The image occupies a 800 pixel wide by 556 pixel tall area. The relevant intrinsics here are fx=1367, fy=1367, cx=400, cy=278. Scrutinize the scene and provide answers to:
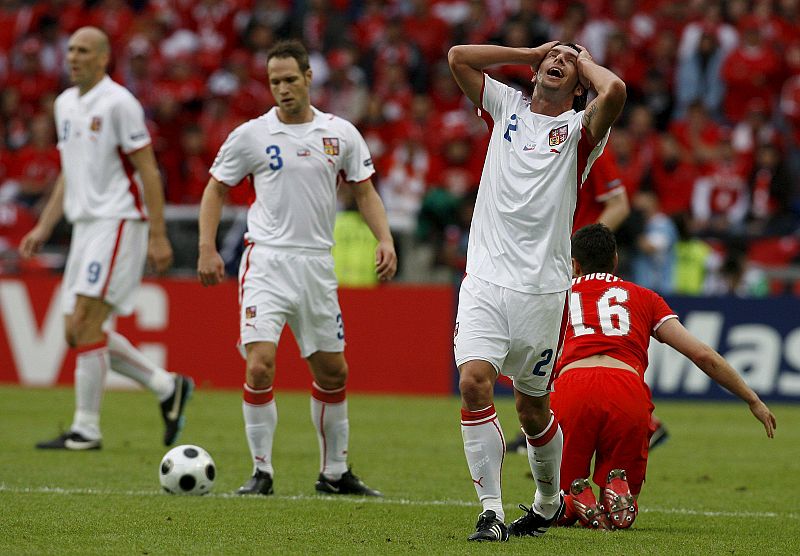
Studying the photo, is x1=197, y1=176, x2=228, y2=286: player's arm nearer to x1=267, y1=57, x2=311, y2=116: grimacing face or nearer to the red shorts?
x1=267, y1=57, x2=311, y2=116: grimacing face

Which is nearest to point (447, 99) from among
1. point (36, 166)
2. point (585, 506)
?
point (36, 166)

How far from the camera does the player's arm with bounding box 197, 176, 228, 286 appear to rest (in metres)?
7.69

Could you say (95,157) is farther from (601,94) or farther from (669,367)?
(669,367)

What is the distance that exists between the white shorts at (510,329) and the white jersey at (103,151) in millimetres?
4364

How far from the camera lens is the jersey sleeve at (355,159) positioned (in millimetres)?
8109

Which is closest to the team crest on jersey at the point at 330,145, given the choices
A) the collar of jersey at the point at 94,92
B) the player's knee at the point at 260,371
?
the player's knee at the point at 260,371

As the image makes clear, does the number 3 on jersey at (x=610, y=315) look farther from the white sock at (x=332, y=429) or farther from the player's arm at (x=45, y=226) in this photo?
the player's arm at (x=45, y=226)

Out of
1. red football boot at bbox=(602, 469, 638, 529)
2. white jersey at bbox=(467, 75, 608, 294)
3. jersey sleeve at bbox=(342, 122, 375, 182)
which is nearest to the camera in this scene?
white jersey at bbox=(467, 75, 608, 294)

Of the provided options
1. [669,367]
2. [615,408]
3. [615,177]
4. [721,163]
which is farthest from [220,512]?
[721,163]

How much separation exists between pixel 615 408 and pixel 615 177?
273 centimetres

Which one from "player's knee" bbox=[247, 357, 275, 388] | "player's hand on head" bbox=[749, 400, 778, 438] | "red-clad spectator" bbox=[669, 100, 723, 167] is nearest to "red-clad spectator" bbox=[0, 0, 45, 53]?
"red-clad spectator" bbox=[669, 100, 723, 167]

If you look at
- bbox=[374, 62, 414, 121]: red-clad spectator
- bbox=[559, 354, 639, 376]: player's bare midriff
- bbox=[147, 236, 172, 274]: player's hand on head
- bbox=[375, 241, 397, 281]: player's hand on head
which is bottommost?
bbox=[559, 354, 639, 376]: player's bare midriff

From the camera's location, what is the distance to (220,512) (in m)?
7.01

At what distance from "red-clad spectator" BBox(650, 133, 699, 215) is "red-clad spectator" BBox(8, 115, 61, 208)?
26.2 feet
